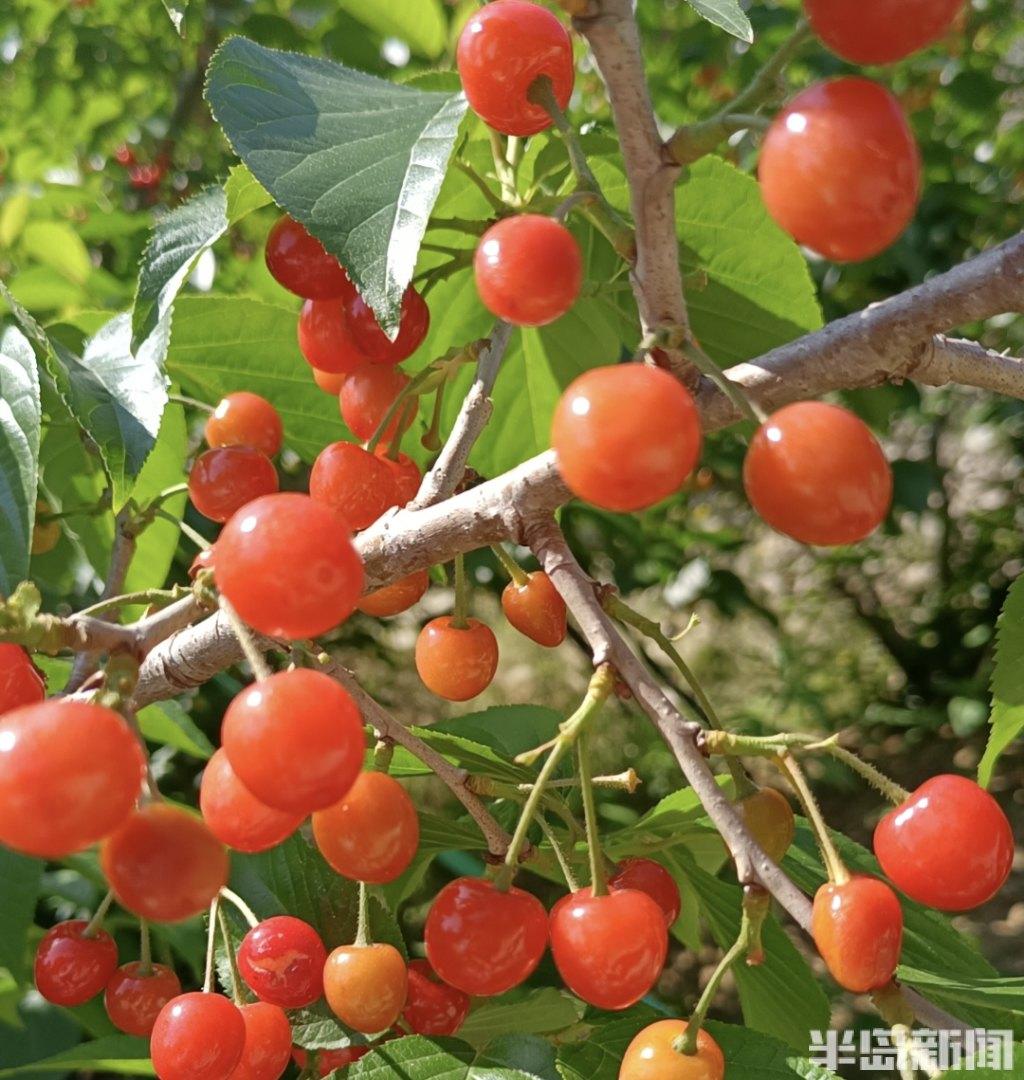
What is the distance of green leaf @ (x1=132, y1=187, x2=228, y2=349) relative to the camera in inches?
37.7

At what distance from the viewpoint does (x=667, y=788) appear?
446 centimetres

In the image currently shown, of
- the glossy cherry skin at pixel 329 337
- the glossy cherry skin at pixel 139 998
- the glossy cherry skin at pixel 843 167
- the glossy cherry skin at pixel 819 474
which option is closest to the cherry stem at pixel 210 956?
the glossy cherry skin at pixel 139 998

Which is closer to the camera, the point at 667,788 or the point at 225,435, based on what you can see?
the point at 225,435

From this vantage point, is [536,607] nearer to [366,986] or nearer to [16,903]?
[366,986]

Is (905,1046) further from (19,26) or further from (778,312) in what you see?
(19,26)

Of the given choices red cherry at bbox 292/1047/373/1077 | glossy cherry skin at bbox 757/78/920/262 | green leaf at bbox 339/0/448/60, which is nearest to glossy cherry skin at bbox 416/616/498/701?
red cherry at bbox 292/1047/373/1077

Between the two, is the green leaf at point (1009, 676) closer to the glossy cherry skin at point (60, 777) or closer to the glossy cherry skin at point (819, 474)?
the glossy cherry skin at point (819, 474)

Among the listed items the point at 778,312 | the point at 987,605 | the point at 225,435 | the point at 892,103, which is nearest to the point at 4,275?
the point at 225,435

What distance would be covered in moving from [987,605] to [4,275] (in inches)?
173

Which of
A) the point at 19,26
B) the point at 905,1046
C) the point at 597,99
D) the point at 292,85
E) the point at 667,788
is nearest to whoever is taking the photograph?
the point at 905,1046

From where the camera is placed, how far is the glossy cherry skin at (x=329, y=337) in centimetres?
100

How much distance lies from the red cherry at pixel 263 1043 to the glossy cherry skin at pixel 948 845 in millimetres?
513

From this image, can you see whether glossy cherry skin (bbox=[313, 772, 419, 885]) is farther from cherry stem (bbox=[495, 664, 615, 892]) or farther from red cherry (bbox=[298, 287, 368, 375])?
red cherry (bbox=[298, 287, 368, 375])

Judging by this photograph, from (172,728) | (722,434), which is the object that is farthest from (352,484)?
(722,434)
